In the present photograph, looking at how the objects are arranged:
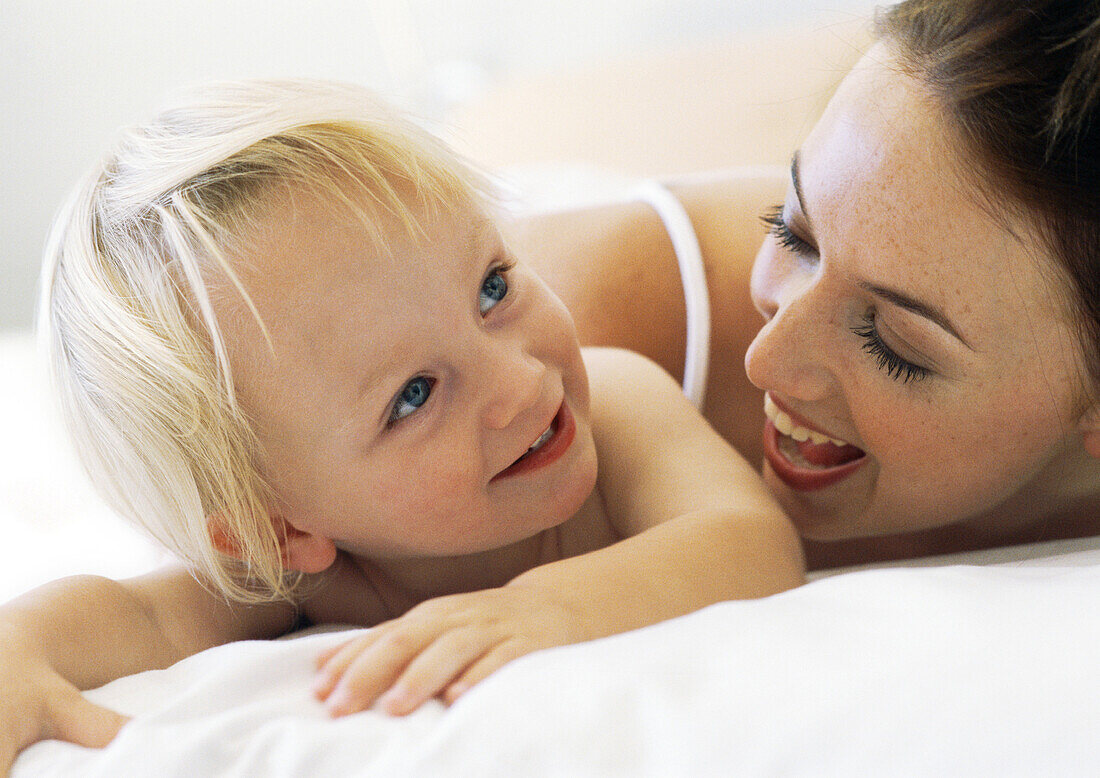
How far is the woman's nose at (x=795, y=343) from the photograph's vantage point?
83cm

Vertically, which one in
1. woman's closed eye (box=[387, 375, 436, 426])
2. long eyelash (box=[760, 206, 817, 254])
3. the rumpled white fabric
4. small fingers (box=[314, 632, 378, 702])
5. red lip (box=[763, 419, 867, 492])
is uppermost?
long eyelash (box=[760, 206, 817, 254])

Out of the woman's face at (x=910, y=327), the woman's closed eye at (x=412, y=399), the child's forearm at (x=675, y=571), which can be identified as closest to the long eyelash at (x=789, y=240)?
the woman's face at (x=910, y=327)

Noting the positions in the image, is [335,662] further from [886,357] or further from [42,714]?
[886,357]

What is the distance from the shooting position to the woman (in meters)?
0.70

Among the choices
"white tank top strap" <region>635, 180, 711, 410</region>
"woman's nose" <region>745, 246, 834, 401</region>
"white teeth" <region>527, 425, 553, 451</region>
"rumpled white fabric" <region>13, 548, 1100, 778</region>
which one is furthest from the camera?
"white tank top strap" <region>635, 180, 711, 410</region>

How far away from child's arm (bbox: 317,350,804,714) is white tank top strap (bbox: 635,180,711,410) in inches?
3.1

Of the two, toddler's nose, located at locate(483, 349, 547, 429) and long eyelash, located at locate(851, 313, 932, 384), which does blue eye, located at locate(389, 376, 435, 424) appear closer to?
toddler's nose, located at locate(483, 349, 547, 429)

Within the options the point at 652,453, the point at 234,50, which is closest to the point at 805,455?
the point at 652,453

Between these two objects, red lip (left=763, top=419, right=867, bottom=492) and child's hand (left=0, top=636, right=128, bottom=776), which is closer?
child's hand (left=0, top=636, right=128, bottom=776)

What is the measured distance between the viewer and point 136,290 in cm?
82

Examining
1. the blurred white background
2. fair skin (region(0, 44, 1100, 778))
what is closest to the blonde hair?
fair skin (region(0, 44, 1100, 778))

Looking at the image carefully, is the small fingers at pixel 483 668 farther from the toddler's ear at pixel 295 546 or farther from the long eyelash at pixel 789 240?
the long eyelash at pixel 789 240

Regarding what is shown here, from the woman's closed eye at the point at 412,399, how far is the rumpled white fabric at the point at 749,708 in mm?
286

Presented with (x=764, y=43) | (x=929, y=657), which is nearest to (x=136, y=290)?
(x=929, y=657)
